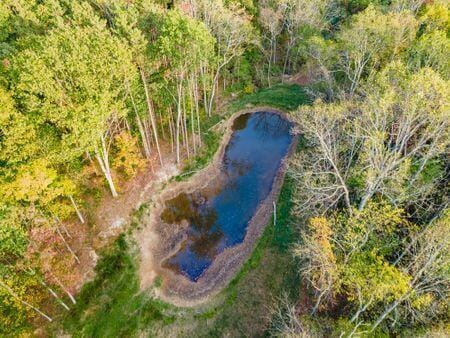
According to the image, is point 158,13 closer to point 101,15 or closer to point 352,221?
point 101,15

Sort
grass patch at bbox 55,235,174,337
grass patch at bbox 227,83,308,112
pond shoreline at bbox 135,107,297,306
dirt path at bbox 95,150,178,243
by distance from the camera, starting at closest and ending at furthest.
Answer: grass patch at bbox 55,235,174,337 < pond shoreline at bbox 135,107,297,306 < dirt path at bbox 95,150,178,243 < grass patch at bbox 227,83,308,112

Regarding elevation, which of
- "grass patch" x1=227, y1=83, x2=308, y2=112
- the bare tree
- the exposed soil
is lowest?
the exposed soil

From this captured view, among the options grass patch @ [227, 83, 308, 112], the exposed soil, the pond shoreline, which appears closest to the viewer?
the exposed soil

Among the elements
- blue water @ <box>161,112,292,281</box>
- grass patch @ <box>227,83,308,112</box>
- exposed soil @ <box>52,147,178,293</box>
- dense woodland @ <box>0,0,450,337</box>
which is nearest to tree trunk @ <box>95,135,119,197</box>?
dense woodland @ <box>0,0,450,337</box>

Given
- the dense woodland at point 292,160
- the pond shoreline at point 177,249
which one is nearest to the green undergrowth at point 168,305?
the pond shoreline at point 177,249

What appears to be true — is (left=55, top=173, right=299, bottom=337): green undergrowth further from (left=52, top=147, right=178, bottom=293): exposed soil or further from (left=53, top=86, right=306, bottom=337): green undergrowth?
(left=52, top=147, right=178, bottom=293): exposed soil

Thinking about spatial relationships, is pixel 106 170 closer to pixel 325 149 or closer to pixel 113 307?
pixel 113 307

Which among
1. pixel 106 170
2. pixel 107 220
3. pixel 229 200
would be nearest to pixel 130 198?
pixel 107 220

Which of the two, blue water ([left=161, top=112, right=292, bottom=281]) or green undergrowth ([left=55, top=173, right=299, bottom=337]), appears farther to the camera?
blue water ([left=161, top=112, right=292, bottom=281])
